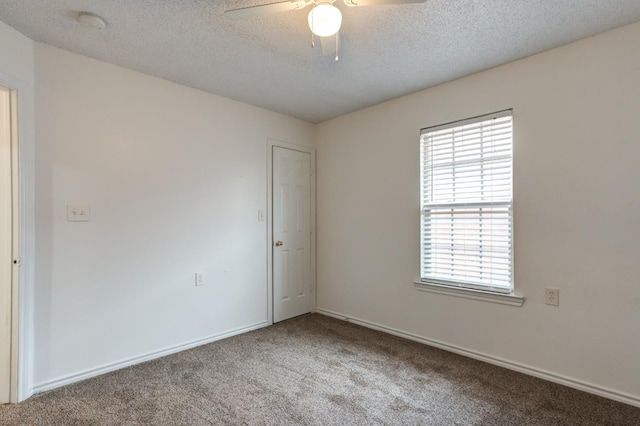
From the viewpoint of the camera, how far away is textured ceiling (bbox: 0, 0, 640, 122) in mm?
1916

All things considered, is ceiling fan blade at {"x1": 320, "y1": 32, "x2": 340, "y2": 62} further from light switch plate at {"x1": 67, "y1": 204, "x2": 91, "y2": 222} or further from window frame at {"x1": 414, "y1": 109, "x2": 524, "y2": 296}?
light switch plate at {"x1": 67, "y1": 204, "x2": 91, "y2": 222}

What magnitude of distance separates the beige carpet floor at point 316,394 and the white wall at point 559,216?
0.84 ft

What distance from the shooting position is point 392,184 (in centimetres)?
337

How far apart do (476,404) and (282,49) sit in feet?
9.05

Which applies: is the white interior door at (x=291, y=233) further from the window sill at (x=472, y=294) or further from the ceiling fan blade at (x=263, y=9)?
the ceiling fan blade at (x=263, y=9)

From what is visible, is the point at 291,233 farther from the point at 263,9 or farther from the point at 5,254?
the point at 263,9

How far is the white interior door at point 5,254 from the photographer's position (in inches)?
82.3

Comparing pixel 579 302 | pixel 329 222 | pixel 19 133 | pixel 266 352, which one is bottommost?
pixel 266 352

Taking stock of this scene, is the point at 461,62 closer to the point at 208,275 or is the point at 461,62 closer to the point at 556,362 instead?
the point at 556,362

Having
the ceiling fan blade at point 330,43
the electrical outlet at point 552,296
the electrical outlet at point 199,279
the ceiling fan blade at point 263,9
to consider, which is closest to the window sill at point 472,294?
the electrical outlet at point 552,296

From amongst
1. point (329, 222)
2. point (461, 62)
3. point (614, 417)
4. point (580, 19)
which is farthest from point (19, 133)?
point (614, 417)

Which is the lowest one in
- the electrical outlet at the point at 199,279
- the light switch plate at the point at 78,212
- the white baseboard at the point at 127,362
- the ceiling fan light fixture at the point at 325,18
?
the white baseboard at the point at 127,362

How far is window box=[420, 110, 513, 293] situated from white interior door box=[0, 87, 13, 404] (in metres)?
3.16

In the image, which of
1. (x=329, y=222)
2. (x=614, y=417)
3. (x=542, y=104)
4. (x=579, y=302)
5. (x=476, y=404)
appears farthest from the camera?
(x=329, y=222)
